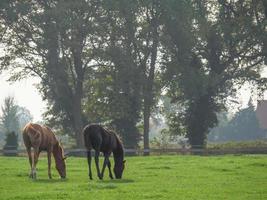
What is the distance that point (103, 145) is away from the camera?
20375 millimetres

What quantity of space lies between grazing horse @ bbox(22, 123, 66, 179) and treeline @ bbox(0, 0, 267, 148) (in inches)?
1011

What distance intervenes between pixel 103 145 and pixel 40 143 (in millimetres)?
2149

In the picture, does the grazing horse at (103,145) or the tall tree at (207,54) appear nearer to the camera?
the grazing horse at (103,145)

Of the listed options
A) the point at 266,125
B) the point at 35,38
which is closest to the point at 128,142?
the point at 35,38

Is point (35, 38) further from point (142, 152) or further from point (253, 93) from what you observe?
point (253, 93)

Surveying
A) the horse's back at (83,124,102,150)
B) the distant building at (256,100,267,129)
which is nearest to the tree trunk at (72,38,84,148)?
the horse's back at (83,124,102,150)

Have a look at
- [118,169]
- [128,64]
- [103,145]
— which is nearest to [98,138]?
[103,145]

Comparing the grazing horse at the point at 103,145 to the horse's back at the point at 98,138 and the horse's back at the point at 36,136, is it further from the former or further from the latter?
the horse's back at the point at 36,136

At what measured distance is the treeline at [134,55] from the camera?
157 feet

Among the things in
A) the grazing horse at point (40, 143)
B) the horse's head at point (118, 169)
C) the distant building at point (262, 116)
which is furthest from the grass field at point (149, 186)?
the distant building at point (262, 116)

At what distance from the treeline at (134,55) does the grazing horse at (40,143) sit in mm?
25683

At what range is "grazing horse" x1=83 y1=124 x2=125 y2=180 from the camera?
19797 mm

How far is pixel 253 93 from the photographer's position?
54562 millimetres

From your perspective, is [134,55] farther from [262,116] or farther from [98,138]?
[262,116]
